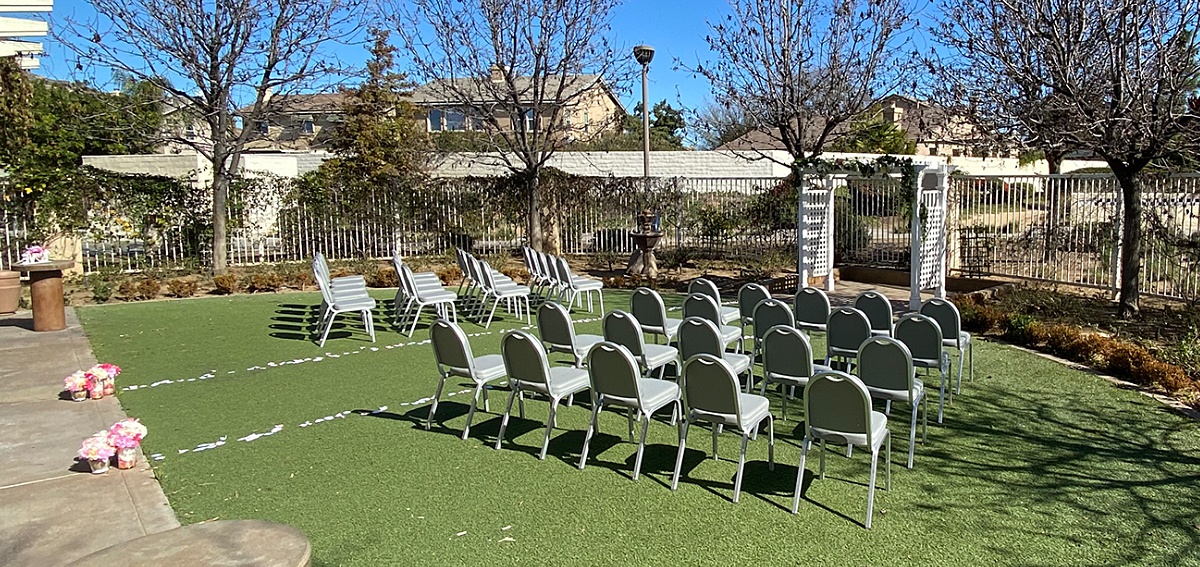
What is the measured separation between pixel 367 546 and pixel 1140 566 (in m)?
3.43

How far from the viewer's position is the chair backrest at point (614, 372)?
4.65m

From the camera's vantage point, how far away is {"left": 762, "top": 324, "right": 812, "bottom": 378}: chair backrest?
524cm

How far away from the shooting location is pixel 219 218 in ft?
48.3

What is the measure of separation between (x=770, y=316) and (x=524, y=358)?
93.8 inches

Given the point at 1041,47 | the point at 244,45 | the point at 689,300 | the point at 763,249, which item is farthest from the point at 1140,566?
the point at 244,45

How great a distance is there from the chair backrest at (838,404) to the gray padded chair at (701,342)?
1.33m

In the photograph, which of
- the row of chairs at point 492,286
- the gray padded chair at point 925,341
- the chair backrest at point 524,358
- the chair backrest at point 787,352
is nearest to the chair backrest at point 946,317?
the gray padded chair at point 925,341

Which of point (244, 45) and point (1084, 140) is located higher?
point (244, 45)

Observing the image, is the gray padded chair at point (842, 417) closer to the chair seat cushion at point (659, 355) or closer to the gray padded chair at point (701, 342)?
the gray padded chair at point (701, 342)

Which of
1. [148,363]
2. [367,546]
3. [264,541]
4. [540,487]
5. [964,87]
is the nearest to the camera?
[264,541]

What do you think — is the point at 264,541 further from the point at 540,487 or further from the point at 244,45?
the point at 244,45

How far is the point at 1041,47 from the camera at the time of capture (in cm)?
912

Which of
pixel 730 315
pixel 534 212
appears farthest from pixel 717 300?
pixel 534 212

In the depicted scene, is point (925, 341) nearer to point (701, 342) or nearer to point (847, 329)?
point (847, 329)
